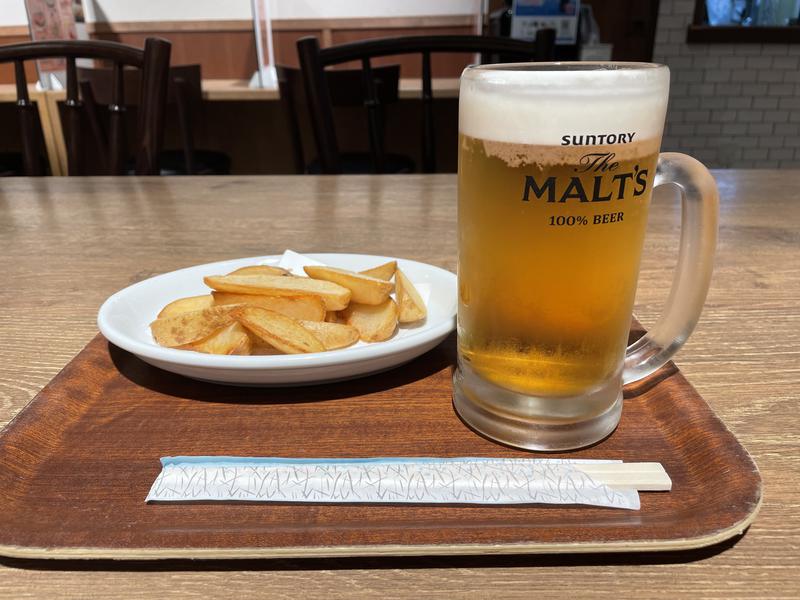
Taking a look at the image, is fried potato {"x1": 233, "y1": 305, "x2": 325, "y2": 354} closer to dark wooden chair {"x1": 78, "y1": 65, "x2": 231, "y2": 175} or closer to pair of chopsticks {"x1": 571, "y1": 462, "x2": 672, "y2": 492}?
pair of chopsticks {"x1": 571, "y1": 462, "x2": 672, "y2": 492}

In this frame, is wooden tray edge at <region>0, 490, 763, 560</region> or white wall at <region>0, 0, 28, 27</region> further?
white wall at <region>0, 0, 28, 27</region>

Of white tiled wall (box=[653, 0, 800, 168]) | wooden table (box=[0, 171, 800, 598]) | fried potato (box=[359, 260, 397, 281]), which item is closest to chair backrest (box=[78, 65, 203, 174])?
wooden table (box=[0, 171, 800, 598])

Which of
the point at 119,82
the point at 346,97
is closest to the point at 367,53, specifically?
the point at 119,82

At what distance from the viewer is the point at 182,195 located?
4.77ft

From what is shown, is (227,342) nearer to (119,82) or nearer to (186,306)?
(186,306)

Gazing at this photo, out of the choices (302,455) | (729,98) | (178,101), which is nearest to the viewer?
(302,455)

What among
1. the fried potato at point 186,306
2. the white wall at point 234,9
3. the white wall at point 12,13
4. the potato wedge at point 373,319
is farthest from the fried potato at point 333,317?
the white wall at point 12,13

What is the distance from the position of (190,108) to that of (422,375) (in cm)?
290

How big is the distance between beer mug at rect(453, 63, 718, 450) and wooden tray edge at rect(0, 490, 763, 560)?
12cm

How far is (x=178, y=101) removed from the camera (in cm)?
284

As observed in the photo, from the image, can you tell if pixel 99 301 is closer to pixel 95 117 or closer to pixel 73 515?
pixel 73 515

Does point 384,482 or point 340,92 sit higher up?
point 340,92

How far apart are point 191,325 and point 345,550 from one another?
0.31 m

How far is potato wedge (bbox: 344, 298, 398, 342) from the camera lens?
2.04ft
